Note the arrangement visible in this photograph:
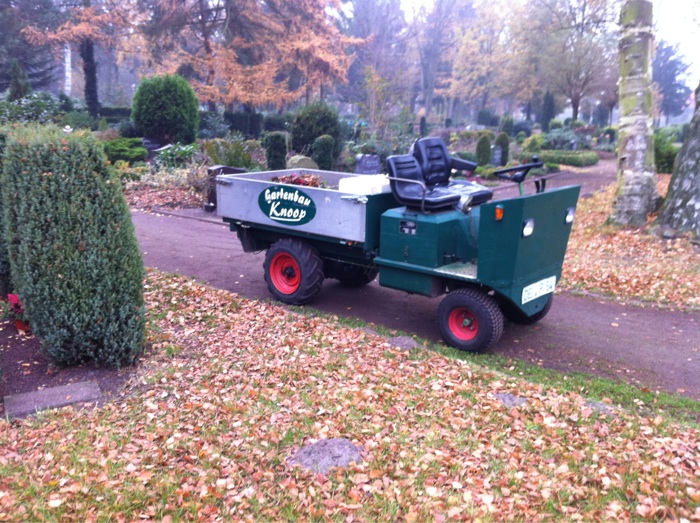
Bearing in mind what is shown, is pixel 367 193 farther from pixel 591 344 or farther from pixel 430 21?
pixel 430 21

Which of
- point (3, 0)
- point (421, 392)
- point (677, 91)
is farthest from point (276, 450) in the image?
point (677, 91)

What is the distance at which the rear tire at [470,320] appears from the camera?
19.1ft

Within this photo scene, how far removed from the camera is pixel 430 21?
49562 mm

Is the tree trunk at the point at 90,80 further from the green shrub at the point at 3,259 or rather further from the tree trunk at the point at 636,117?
the green shrub at the point at 3,259

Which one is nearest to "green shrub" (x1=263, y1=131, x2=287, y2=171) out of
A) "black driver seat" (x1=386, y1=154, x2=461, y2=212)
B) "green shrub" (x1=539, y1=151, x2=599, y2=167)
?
"black driver seat" (x1=386, y1=154, x2=461, y2=212)

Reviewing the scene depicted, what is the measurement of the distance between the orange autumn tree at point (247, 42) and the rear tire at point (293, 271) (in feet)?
70.6

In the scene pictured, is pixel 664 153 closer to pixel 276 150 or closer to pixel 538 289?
pixel 276 150

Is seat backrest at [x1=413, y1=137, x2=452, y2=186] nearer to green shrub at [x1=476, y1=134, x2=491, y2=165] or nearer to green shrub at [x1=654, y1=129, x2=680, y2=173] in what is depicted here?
green shrub at [x1=654, y1=129, x2=680, y2=173]

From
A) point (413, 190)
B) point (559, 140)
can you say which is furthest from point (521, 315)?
point (559, 140)

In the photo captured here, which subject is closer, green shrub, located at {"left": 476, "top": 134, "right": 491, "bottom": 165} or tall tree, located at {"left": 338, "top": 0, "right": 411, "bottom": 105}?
green shrub, located at {"left": 476, "top": 134, "right": 491, "bottom": 165}

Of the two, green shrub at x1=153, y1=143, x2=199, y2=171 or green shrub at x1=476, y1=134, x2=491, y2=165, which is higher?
green shrub at x1=476, y1=134, x2=491, y2=165

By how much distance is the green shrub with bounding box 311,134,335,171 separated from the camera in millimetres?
16391

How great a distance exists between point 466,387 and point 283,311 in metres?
2.74

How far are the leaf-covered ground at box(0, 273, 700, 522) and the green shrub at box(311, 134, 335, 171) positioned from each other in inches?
448
